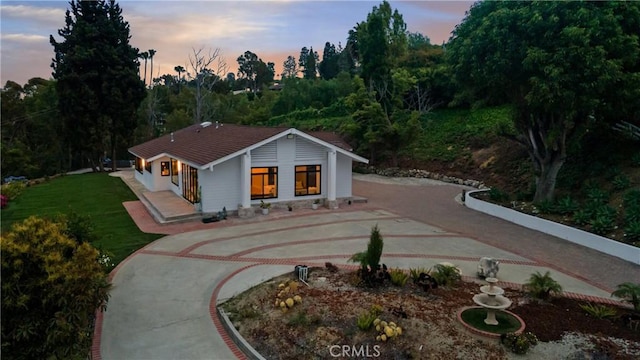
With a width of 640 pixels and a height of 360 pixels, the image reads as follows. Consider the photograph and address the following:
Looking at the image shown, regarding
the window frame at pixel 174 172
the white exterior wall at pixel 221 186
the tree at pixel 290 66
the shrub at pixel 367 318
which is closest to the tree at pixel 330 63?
the tree at pixel 290 66

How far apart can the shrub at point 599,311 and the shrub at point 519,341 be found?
83.9 inches

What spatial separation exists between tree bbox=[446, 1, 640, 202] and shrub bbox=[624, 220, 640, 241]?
4.23 meters

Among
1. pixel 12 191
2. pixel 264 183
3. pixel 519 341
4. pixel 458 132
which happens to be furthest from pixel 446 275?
pixel 458 132

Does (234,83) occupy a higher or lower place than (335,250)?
higher

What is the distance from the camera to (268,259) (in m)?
12.8

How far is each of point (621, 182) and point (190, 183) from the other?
18769mm

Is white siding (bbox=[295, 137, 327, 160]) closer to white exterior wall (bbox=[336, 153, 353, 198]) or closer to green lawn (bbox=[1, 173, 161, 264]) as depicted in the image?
white exterior wall (bbox=[336, 153, 353, 198])

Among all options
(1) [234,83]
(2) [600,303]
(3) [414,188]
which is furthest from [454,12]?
(1) [234,83]

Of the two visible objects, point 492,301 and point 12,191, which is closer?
point 492,301

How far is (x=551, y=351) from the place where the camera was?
7527 millimetres

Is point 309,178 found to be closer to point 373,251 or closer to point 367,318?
point 373,251

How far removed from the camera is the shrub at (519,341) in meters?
7.43

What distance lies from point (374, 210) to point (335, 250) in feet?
22.1

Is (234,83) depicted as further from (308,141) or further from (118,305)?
(118,305)
